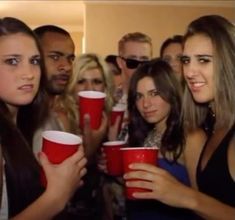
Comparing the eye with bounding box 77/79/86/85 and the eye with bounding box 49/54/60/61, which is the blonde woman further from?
the eye with bounding box 49/54/60/61

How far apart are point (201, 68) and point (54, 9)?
4956 millimetres

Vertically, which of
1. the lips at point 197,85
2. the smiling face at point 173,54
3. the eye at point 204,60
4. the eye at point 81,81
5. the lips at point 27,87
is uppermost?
the smiling face at point 173,54

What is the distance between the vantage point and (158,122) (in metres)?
1.73

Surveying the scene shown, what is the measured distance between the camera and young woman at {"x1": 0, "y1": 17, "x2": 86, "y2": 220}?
99 cm

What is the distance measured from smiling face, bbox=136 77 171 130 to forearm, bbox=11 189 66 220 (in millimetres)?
791

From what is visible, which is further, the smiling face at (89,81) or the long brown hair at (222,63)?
the smiling face at (89,81)

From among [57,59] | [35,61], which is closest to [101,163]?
[57,59]

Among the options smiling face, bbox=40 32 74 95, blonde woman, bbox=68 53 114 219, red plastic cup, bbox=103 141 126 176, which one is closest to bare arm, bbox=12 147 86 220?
red plastic cup, bbox=103 141 126 176

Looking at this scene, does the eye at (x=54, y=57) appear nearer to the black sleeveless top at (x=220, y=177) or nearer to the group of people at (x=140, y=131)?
the group of people at (x=140, y=131)

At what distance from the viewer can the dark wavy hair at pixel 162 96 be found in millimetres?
1685

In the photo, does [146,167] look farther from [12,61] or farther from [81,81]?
[81,81]

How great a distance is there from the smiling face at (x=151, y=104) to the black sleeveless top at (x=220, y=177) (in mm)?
559

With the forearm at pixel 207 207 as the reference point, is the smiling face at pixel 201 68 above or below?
above

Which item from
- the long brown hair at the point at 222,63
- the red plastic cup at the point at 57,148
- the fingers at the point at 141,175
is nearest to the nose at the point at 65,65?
the long brown hair at the point at 222,63
